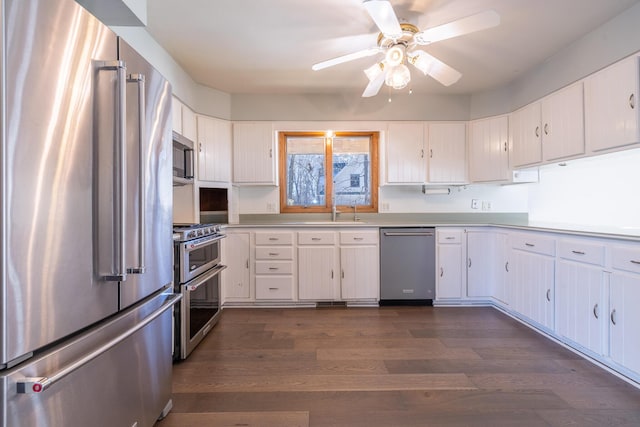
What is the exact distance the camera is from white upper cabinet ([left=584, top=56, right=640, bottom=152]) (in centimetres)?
197

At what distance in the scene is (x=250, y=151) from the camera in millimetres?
3490

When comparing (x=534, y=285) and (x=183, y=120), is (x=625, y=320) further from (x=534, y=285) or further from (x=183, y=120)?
(x=183, y=120)

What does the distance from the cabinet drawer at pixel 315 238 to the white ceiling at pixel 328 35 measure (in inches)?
64.2

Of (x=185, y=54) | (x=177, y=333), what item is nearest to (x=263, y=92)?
(x=185, y=54)

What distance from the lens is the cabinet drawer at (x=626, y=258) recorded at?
5.73 feet

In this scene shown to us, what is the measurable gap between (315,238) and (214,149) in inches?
58.9

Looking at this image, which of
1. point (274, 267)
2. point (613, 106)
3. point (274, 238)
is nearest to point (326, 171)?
point (274, 238)

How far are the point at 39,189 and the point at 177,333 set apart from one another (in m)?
1.55

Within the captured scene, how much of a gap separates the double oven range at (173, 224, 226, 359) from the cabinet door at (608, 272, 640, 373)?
2.79m

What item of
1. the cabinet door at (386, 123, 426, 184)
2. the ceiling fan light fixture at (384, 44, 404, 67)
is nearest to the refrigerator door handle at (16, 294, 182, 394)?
the ceiling fan light fixture at (384, 44, 404, 67)

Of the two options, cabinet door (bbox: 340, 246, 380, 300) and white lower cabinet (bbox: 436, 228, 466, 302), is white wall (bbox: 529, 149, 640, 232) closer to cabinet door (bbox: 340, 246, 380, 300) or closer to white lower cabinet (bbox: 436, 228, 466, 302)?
white lower cabinet (bbox: 436, 228, 466, 302)

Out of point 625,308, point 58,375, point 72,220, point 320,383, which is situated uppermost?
point 72,220

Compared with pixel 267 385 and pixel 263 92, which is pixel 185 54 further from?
pixel 267 385

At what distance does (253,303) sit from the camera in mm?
3234
